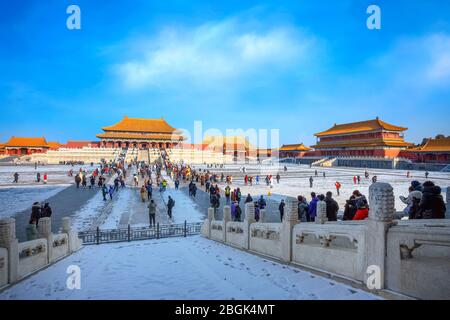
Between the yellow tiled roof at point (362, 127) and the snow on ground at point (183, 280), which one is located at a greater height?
the yellow tiled roof at point (362, 127)

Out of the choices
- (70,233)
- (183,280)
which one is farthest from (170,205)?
(183,280)

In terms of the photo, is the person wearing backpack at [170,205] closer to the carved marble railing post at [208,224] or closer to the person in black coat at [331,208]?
the carved marble railing post at [208,224]

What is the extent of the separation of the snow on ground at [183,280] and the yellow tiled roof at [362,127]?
57.5m

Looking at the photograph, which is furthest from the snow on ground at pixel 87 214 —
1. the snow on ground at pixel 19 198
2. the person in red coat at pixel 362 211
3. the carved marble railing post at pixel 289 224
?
the person in red coat at pixel 362 211

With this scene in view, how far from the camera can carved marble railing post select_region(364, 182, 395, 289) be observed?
371 cm

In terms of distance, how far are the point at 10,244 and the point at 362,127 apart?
6495 centimetres

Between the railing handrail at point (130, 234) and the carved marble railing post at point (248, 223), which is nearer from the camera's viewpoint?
the carved marble railing post at point (248, 223)

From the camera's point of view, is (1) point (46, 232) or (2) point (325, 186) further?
(2) point (325, 186)

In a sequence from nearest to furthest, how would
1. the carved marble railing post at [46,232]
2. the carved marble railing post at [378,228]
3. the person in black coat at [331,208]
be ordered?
the carved marble railing post at [378,228]
the carved marble railing post at [46,232]
the person in black coat at [331,208]

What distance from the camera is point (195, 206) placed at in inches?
626

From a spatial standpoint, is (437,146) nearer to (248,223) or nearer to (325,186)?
(325,186)

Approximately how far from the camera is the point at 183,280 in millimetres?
4758

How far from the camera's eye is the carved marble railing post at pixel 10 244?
474 centimetres
